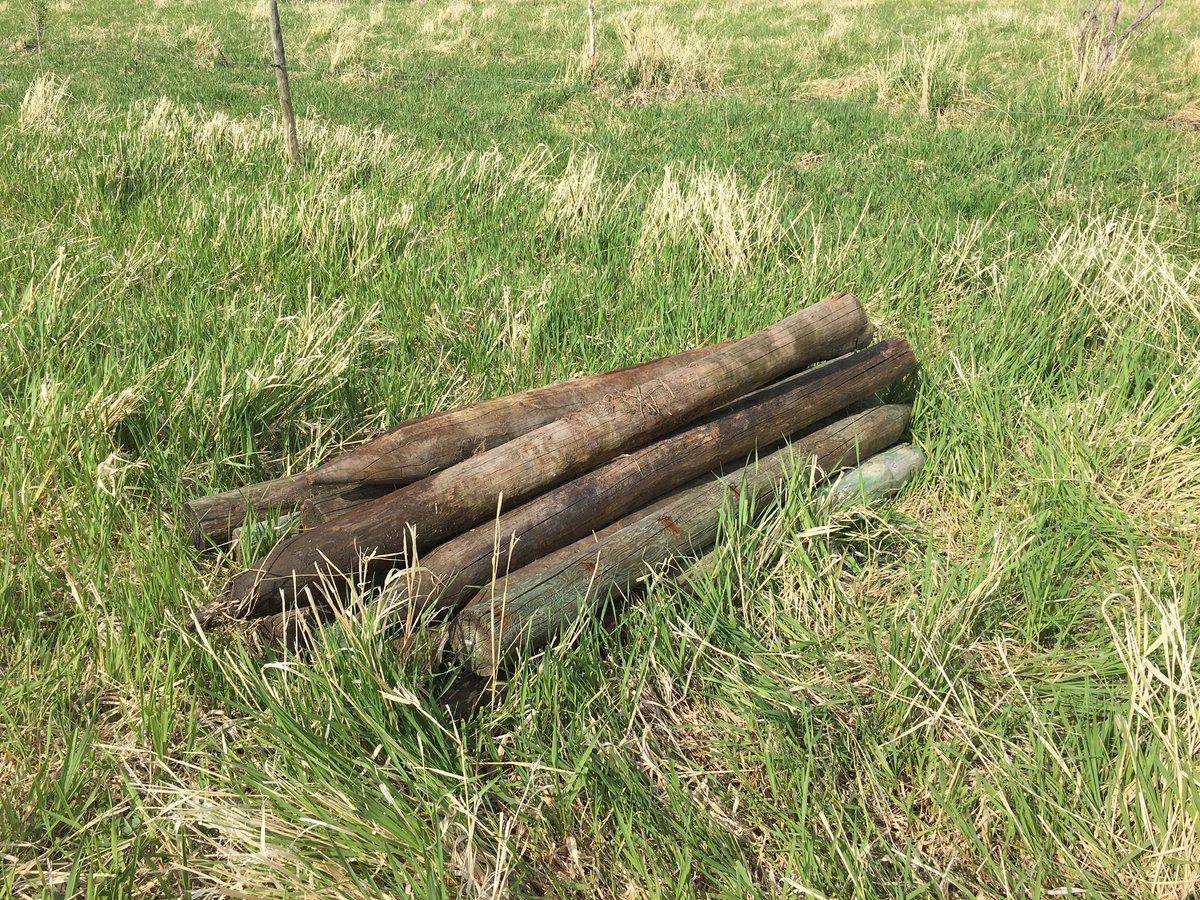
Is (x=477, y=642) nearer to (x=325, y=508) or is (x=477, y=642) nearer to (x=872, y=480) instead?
(x=325, y=508)

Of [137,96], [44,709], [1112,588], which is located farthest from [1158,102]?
[137,96]

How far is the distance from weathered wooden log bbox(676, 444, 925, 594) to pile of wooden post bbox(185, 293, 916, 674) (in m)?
0.06

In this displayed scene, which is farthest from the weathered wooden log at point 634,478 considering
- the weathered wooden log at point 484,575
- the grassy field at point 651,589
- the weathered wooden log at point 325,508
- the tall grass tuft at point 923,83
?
the tall grass tuft at point 923,83

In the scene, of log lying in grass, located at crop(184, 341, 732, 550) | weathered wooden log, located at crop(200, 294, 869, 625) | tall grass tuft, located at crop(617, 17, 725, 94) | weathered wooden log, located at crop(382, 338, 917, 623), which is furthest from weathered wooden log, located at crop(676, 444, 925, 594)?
tall grass tuft, located at crop(617, 17, 725, 94)

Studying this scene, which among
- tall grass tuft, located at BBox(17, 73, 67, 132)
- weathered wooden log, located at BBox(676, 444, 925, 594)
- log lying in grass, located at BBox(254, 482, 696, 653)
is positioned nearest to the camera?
log lying in grass, located at BBox(254, 482, 696, 653)

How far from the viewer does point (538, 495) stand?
2.50 meters

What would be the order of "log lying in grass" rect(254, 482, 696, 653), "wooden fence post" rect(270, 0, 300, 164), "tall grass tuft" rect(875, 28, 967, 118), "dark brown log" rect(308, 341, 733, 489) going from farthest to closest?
"tall grass tuft" rect(875, 28, 967, 118) → "wooden fence post" rect(270, 0, 300, 164) → "dark brown log" rect(308, 341, 733, 489) → "log lying in grass" rect(254, 482, 696, 653)

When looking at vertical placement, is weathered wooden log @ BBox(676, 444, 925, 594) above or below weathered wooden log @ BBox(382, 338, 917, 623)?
below

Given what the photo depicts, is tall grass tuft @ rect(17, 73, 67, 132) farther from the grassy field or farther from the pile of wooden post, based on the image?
the pile of wooden post

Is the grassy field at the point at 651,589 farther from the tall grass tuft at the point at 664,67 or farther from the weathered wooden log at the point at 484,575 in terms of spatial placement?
the tall grass tuft at the point at 664,67

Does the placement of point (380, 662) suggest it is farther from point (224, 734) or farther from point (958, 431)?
point (958, 431)

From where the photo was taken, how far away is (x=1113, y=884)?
167cm

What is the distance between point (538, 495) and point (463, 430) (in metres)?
0.32

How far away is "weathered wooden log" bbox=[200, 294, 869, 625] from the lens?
7.02ft
